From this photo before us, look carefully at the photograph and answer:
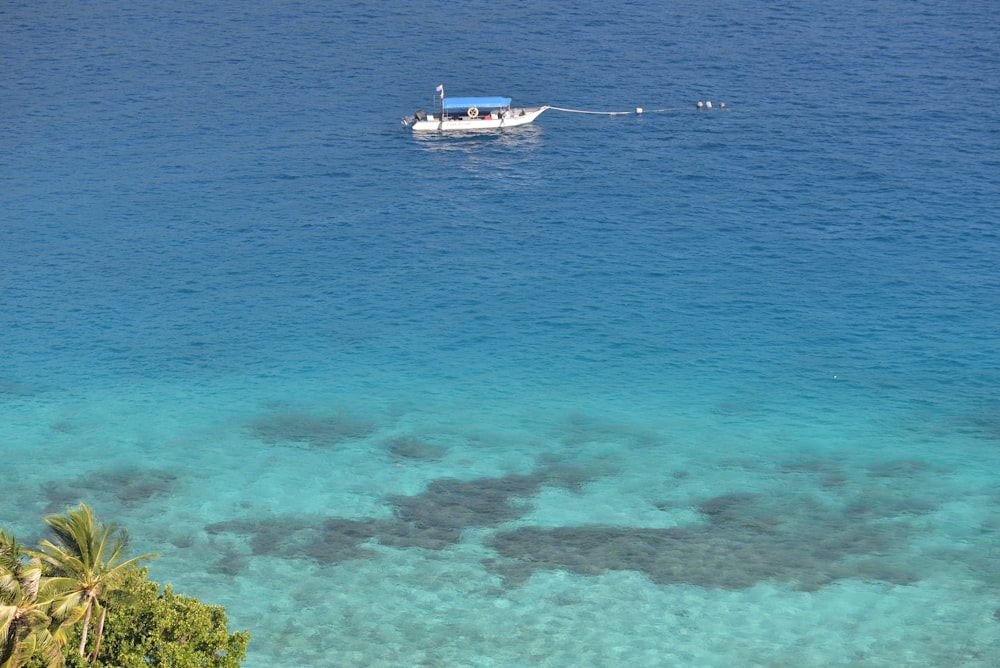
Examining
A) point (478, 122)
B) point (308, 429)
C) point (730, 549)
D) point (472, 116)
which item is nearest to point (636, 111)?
point (478, 122)

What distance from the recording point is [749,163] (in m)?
130

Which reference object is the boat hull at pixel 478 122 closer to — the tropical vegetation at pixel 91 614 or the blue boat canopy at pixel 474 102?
the blue boat canopy at pixel 474 102

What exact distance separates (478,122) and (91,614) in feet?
329

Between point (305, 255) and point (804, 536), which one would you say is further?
point (305, 255)

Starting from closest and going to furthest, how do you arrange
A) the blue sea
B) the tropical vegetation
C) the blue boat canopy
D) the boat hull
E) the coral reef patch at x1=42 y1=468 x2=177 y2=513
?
the tropical vegetation → the blue sea → the coral reef patch at x1=42 y1=468 x2=177 y2=513 → the blue boat canopy → the boat hull

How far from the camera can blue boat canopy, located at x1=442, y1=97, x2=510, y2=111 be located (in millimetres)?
136250

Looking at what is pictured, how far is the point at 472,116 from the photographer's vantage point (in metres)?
138

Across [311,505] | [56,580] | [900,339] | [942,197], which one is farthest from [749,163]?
[56,580]

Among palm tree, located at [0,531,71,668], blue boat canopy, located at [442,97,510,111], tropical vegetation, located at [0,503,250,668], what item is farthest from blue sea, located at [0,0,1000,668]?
palm tree, located at [0,531,71,668]

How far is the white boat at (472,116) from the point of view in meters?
137

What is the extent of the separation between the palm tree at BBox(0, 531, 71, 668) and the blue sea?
20982mm

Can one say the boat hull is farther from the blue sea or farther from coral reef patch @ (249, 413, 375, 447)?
coral reef patch @ (249, 413, 375, 447)

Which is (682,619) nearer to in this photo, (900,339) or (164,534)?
(164,534)

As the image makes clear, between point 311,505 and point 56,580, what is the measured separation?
35.5 m
